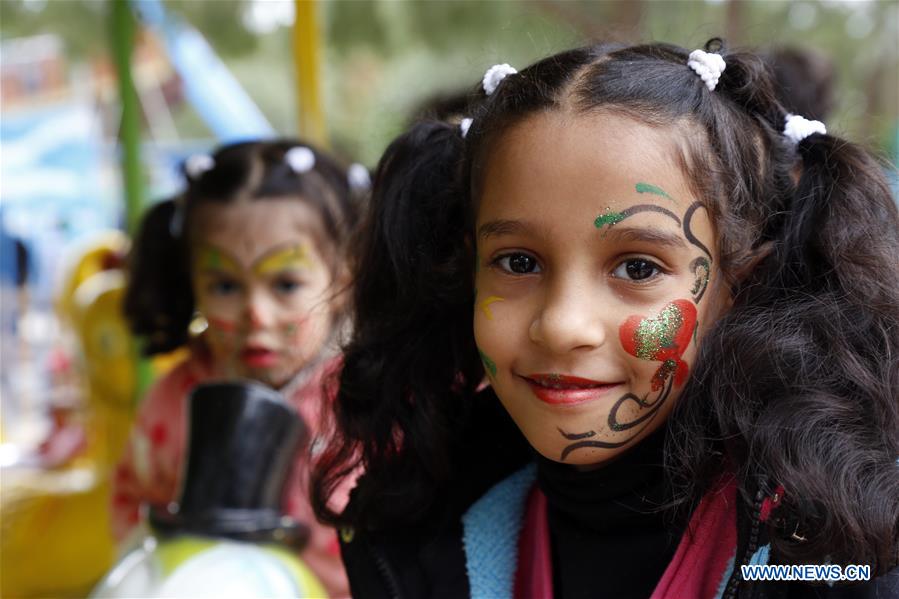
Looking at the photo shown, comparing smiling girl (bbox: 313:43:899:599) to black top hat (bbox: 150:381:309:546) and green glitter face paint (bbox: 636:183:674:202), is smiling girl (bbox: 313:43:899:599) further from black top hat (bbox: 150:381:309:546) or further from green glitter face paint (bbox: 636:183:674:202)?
black top hat (bbox: 150:381:309:546)

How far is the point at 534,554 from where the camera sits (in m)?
1.13

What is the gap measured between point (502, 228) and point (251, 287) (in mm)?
1044

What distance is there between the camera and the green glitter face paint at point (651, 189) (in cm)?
94

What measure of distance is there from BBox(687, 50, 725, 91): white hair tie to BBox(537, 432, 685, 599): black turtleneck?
379mm

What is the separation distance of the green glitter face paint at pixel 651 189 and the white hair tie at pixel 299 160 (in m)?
1.28

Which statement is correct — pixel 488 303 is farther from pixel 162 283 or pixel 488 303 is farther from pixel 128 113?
pixel 128 113

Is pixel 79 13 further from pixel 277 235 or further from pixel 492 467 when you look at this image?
pixel 492 467

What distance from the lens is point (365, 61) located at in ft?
43.7

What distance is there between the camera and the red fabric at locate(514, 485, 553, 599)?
109 centimetres

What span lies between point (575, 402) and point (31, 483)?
6.68ft

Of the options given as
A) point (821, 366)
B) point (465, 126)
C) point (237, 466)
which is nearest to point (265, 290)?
point (237, 466)

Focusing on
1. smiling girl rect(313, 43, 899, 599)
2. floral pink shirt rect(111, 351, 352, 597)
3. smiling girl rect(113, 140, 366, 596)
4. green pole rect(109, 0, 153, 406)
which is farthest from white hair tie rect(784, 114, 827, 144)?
green pole rect(109, 0, 153, 406)

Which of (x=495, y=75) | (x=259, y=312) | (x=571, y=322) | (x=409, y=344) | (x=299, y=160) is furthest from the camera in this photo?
(x=299, y=160)

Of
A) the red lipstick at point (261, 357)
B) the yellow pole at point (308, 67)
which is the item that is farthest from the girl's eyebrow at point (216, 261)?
the yellow pole at point (308, 67)
